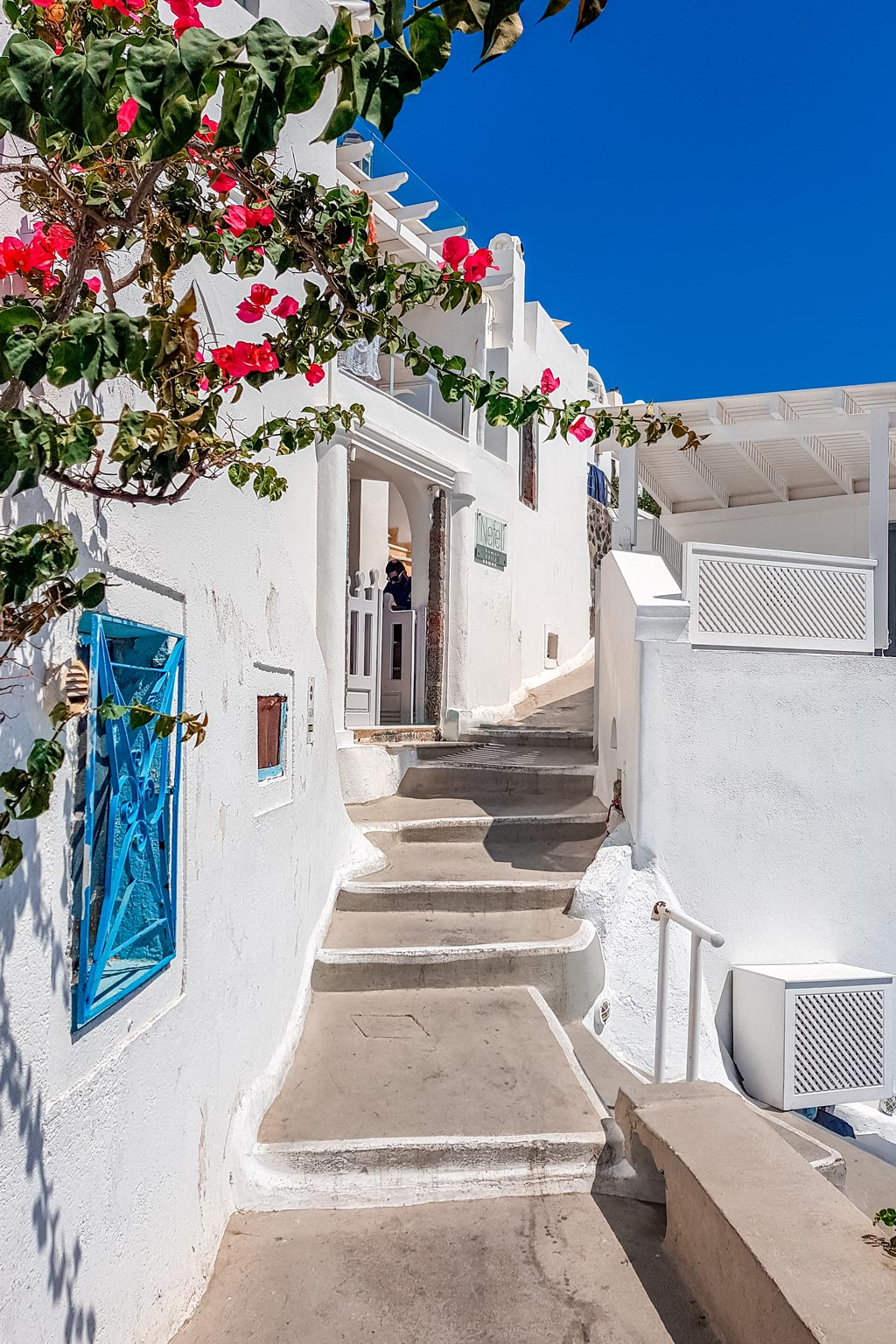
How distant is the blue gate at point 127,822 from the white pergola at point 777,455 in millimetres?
7937

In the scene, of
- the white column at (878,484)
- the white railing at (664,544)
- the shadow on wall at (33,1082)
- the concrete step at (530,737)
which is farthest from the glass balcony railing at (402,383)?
the shadow on wall at (33,1082)

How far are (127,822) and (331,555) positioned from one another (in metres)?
6.52

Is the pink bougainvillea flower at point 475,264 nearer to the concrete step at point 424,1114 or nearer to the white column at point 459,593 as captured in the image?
the concrete step at point 424,1114

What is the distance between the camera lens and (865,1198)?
451cm

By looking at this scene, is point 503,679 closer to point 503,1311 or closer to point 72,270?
point 503,1311

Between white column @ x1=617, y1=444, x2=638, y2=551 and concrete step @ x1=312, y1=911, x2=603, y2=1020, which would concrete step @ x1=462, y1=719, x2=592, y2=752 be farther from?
concrete step @ x1=312, y1=911, x2=603, y2=1020

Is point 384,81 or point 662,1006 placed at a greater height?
point 384,81

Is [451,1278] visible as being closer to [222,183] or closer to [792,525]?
[222,183]

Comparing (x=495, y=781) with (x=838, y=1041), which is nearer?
(x=838, y=1041)

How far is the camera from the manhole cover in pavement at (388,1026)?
446 centimetres

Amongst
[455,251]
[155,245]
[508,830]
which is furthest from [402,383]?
[155,245]

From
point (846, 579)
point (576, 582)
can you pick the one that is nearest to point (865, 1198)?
point (846, 579)

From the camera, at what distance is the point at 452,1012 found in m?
4.72

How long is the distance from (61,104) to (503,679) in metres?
10.8
